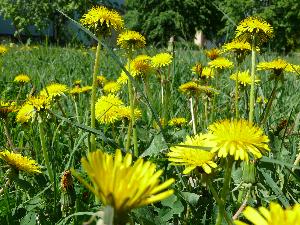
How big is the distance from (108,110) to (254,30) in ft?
1.51

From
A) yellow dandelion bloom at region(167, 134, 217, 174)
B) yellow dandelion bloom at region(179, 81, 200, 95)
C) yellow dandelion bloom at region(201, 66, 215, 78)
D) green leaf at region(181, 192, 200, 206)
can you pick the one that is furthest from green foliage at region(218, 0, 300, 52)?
yellow dandelion bloom at region(167, 134, 217, 174)

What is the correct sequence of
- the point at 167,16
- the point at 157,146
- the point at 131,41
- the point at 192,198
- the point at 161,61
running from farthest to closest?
the point at 167,16 → the point at 161,61 → the point at 131,41 → the point at 157,146 → the point at 192,198

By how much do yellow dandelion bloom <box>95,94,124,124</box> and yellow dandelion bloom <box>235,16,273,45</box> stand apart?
0.40 meters

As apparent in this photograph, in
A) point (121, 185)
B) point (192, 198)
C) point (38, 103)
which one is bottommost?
point (192, 198)

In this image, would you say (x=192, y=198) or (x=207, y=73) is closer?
(x=192, y=198)

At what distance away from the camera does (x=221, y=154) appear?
592 millimetres

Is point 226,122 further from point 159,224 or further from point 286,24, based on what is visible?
point 286,24

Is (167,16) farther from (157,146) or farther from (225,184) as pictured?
(225,184)

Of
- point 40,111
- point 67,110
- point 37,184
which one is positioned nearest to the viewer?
point 37,184

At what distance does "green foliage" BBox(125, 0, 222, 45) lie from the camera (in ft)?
78.6

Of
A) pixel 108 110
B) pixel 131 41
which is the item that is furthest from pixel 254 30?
pixel 108 110

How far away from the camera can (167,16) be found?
2403cm

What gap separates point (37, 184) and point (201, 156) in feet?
1.52

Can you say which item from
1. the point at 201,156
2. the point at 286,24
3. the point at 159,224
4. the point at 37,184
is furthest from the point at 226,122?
the point at 286,24
